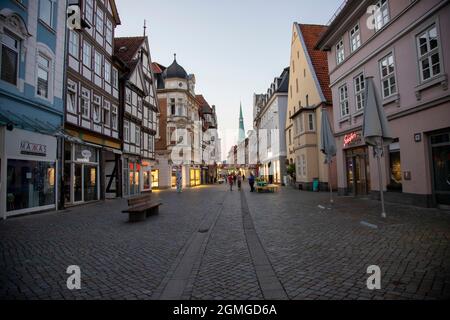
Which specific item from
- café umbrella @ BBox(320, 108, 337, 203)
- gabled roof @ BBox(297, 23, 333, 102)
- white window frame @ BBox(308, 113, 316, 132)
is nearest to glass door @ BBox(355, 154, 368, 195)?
café umbrella @ BBox(320, 108, 337, 203)

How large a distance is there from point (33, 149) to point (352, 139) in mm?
16052

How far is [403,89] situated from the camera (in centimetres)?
1135

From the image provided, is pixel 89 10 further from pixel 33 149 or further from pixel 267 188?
pixel 267 188

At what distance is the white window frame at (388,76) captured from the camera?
11955 mm

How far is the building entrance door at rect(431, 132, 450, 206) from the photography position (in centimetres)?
950

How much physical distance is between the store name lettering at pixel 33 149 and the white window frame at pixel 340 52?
56.2 ft

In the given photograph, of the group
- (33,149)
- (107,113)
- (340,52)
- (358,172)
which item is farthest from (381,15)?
(107,113)

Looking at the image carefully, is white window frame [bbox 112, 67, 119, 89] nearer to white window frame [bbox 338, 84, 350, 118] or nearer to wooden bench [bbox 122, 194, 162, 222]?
wooden bench [bbox 122, 194, 162, 222]

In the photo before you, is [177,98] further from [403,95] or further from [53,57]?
[403,95]

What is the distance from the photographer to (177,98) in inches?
1471

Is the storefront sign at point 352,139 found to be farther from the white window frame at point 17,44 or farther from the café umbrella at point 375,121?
the white window frame at point 17,44

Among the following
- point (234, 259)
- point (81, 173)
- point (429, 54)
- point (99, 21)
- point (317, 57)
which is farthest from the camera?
point (317, 57)
